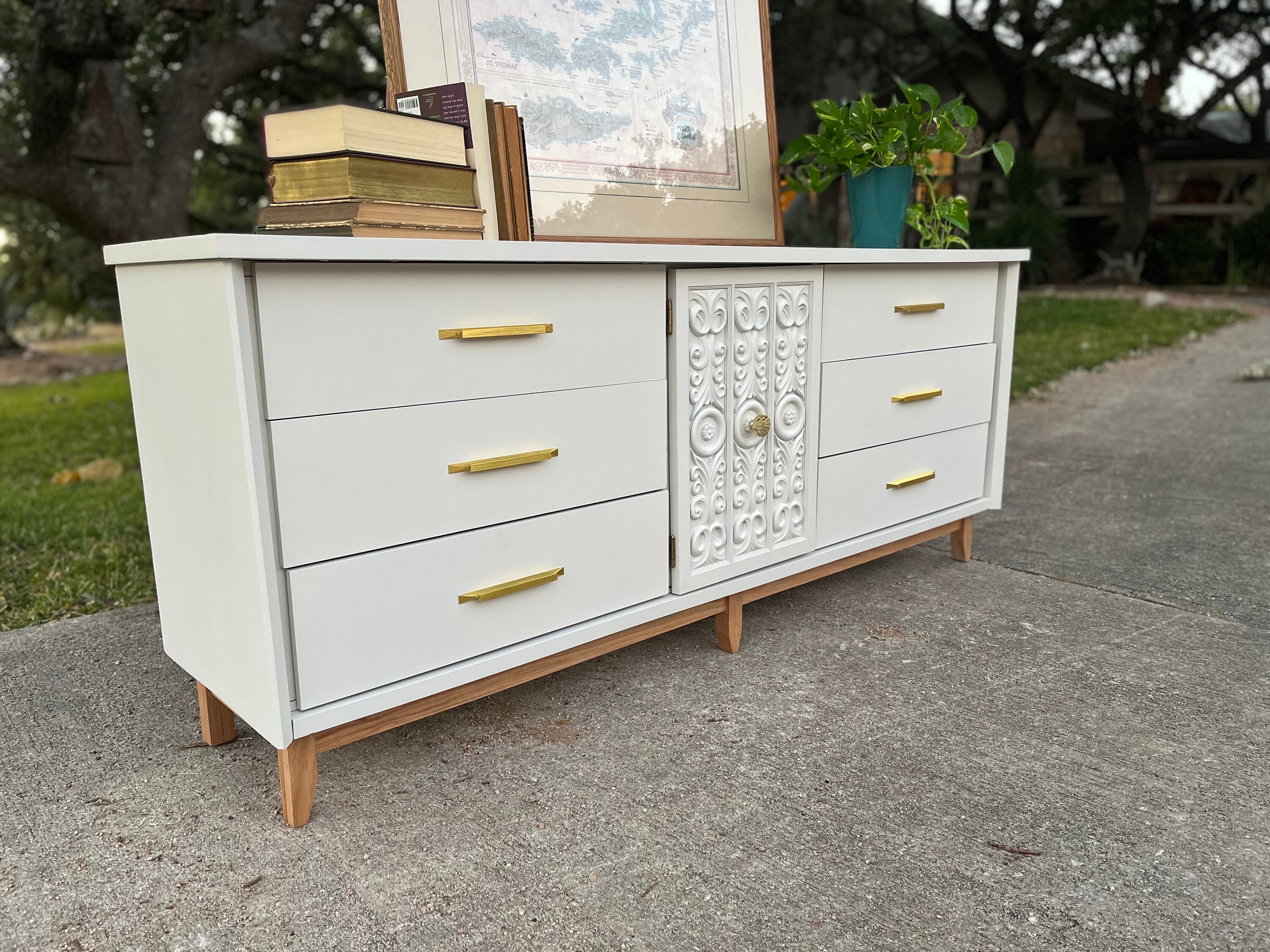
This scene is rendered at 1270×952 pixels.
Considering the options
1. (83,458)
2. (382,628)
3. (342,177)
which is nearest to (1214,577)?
(382,628)

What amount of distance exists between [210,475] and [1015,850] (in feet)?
4.45

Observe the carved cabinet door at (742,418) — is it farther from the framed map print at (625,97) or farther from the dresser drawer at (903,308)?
the framed map print at (625,97)

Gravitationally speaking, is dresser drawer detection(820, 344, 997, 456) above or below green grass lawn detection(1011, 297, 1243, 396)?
above

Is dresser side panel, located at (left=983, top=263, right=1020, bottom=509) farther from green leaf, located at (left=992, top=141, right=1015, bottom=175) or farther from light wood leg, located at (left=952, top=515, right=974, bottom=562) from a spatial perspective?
green leaf, located at (left=992, top=141, right=1015, bottom=175)

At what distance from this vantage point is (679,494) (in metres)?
1.92

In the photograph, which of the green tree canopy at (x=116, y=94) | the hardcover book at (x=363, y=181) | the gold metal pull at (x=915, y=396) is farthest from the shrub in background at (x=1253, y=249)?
the hardcover book at (x=363, y=181)

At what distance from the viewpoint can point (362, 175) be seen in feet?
4.91

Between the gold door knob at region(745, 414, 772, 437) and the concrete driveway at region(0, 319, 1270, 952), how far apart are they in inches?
20.0

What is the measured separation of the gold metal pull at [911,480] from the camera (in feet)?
7.82

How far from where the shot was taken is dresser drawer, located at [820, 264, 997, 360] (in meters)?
2.16

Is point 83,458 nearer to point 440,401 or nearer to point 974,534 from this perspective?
point 440,401

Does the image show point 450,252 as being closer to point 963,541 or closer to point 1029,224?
point 963,541

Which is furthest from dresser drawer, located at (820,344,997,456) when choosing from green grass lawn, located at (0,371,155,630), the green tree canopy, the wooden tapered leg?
the green tree canopy

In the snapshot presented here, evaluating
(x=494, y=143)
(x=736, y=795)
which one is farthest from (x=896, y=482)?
(x=494, y=143)
